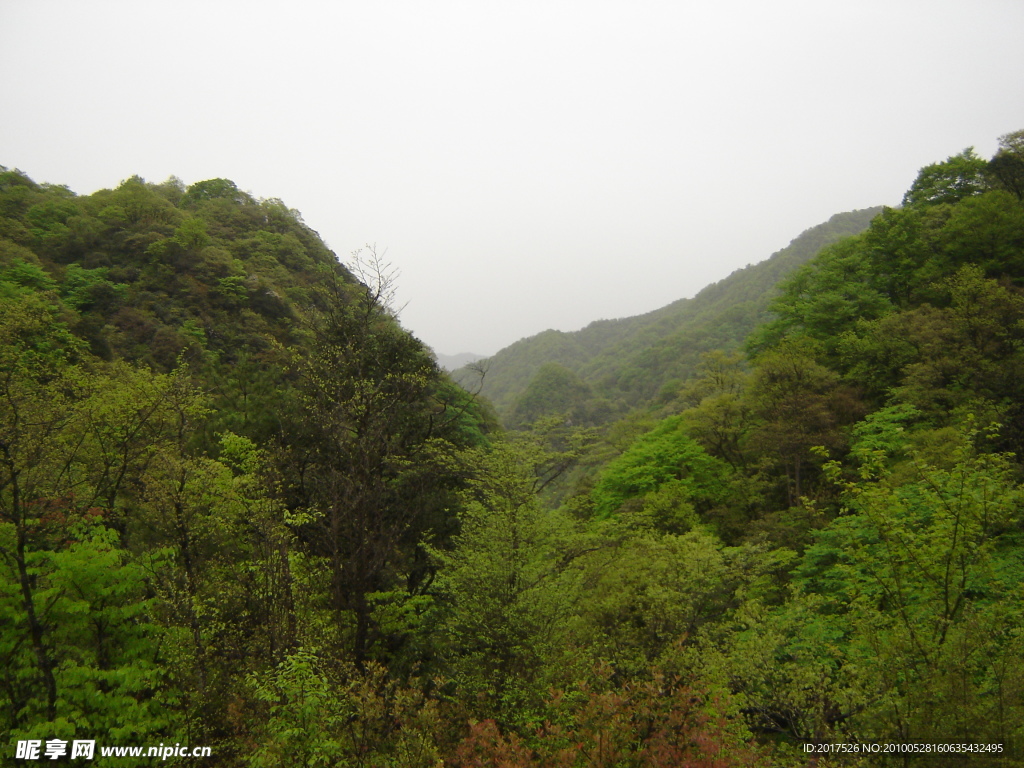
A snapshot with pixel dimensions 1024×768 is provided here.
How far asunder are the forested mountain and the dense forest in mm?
28800

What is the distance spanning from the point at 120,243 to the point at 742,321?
78.5 metres

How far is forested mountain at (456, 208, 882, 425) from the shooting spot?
72938 mm

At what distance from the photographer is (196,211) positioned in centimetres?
3362

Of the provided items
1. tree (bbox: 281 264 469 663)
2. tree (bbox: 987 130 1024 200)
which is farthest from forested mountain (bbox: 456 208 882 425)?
tree (bbox: 281 264 469 663)

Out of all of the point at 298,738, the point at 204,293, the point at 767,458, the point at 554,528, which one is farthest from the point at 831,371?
the point at 204,293

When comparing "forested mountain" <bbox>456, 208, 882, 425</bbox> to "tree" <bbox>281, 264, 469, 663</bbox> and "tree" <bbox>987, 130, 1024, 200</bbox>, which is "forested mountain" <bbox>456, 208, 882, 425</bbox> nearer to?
"tree" <bbox>987, 130, 1024, 200</bbox>

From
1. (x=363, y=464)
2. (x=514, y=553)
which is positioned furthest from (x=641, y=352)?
(x=514, y=553)

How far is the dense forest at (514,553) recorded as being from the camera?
6.04 m

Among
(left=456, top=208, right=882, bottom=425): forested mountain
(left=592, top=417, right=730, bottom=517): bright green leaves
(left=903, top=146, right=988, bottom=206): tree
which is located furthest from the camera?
(left=456, top=208, right=882, bottom=425): forested mountain

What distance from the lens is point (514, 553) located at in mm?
9773

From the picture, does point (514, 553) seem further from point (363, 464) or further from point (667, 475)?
point (667, 475)

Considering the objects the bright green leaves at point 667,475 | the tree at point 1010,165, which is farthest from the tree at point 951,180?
the bright green leaves at point 667,475

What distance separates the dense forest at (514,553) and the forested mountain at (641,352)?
28.8 meters

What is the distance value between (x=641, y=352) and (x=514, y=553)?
88443 millimetres
